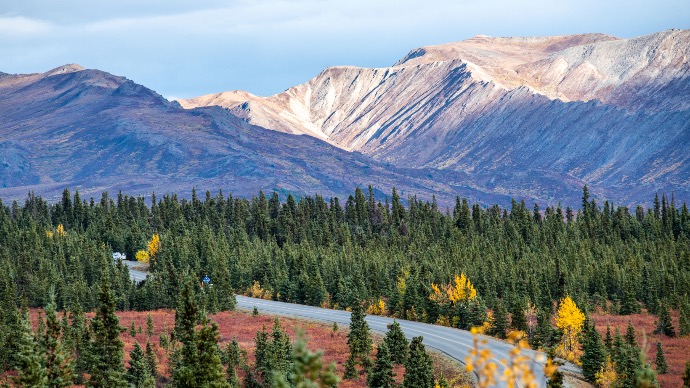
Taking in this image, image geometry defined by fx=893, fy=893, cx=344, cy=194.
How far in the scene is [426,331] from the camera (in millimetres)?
99938

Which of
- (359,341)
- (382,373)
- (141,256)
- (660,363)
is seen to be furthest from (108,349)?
(141,256)

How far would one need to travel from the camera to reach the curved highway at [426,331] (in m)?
81.7

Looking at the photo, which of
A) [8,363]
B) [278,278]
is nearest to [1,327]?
[8,363]

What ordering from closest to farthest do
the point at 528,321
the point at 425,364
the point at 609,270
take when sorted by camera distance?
the point at 425,364
the point at 528,321
the point at 609,270

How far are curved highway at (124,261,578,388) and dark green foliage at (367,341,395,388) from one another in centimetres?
684

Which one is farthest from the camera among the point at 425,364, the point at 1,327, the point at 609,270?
the point at 609,270

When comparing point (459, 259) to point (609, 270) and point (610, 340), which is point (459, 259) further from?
point (610, 340)

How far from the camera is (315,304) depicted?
13225 cm

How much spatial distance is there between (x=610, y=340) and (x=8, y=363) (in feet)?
190

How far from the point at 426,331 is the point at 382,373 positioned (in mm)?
27929

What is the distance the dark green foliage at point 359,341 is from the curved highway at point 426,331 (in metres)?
6.19

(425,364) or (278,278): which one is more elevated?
(278,278)

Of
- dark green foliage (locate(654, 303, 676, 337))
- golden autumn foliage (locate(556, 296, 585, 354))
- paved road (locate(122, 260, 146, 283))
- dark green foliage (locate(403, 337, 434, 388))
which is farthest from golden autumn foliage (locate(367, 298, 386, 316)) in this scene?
dark green foliage (locate(403, 337, 434, 388))

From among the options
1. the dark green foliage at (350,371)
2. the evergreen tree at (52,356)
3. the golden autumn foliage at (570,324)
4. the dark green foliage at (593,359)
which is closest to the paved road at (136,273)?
the dark green foliage at (350,371)
